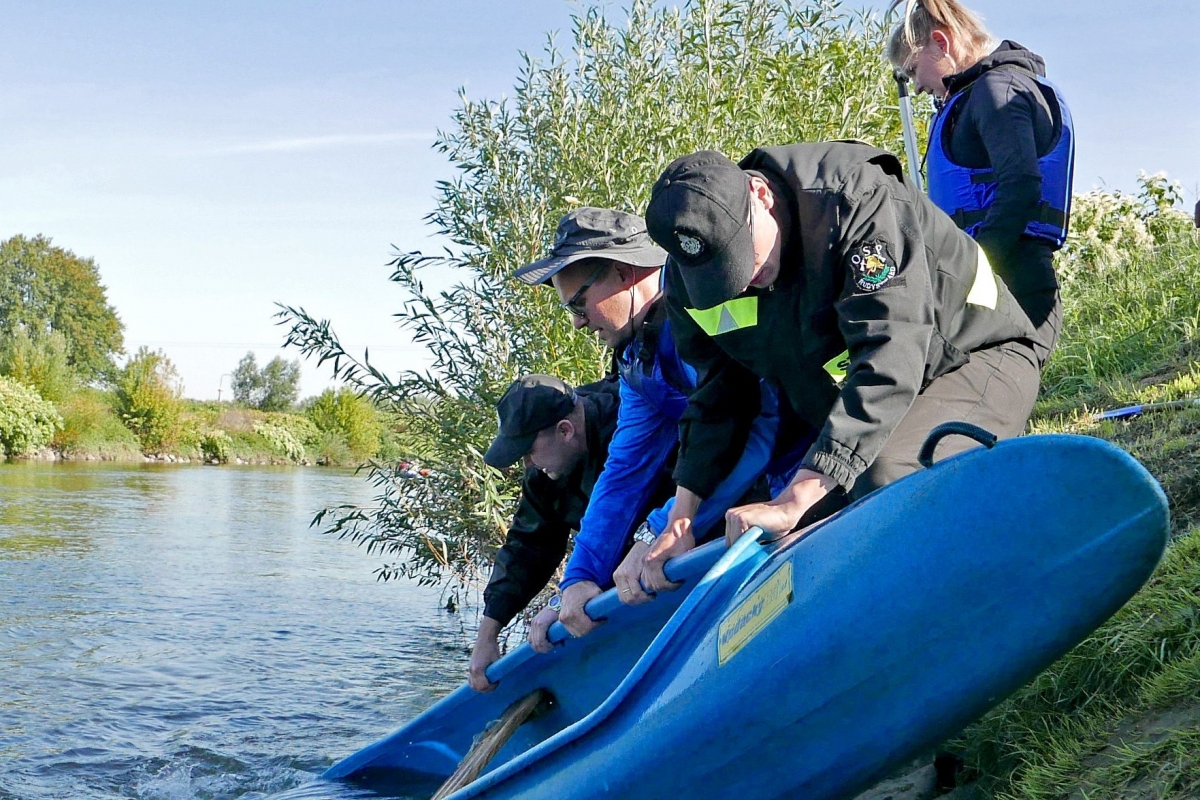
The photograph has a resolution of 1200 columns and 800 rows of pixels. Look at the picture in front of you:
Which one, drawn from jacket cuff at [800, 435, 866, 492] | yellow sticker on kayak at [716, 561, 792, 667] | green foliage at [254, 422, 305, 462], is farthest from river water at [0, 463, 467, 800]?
green foliage at [254, 422, 305, 462]

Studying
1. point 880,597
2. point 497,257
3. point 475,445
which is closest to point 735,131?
point 497,257

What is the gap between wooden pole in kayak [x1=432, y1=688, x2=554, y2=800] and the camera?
3.53 m

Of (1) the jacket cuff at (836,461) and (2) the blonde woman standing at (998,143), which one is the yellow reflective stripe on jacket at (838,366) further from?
(2) the blonde woman standing at (998,143)

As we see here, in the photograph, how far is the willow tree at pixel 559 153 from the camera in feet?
22.7

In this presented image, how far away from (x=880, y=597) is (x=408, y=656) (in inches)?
262

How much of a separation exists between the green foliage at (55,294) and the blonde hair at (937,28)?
60.6 metres

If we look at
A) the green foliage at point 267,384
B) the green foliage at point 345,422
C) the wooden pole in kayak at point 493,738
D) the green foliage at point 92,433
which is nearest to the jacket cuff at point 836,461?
the wooden pole in kayak at point 493,738

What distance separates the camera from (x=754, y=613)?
2.38 meters

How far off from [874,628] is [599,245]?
152 centimetres

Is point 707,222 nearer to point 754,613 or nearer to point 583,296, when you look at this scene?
point 754,613

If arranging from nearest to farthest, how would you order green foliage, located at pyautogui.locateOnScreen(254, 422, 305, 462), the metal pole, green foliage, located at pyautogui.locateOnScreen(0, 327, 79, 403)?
the metal pole, green foliage, located at pyautogui.locateOnScreen(0, 327, 79, 403), green foliage, located at pyautogui.locateOnScreen(254, 422, 305, 462)

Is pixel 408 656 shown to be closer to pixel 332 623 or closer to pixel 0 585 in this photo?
pixel 332 623

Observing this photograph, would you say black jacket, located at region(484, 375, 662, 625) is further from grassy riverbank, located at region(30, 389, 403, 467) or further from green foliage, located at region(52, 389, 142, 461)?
green foliage, located at region(52, 389, 142, 461)

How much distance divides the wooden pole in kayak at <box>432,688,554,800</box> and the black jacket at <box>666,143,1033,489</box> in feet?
5.37
